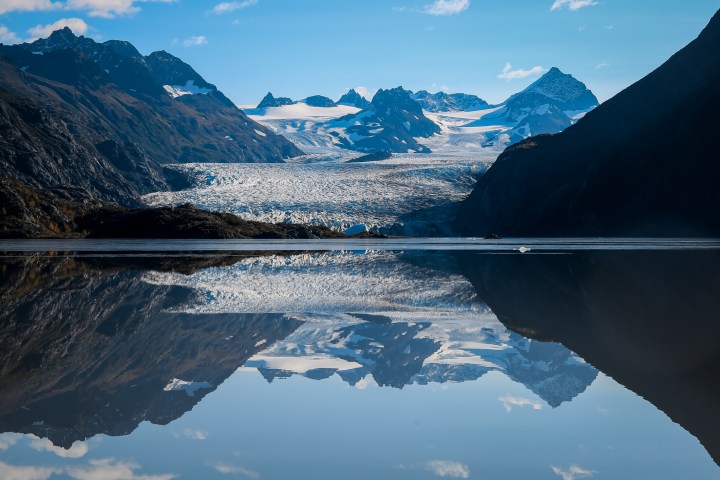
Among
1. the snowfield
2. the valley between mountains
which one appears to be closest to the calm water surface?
the valley between mountains

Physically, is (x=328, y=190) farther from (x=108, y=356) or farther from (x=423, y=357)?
(x=108, y=356)

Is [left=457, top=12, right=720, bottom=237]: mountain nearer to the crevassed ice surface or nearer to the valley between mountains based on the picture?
the valley between mountains

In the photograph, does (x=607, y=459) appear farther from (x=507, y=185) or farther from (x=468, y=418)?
(x=507, y=185)

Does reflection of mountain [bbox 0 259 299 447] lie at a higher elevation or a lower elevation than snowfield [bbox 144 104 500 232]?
higher

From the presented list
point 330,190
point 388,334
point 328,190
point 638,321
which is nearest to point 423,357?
point 388,334

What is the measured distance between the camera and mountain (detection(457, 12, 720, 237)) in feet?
297

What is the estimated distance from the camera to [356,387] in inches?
378

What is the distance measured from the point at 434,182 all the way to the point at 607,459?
12904 centimetres

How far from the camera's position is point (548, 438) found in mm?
7320

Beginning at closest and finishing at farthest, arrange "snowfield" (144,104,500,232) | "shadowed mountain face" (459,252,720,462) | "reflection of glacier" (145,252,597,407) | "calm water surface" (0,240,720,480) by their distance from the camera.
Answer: "calm water surface" (0,240,720,480)
"shadowed mountain face" (459,252,720,462)
"reflection of glacier" (145,252,597,407)
"snowfield" (144,104,500,232)

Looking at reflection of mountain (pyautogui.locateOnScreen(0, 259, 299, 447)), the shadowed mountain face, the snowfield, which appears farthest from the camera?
the snowfield

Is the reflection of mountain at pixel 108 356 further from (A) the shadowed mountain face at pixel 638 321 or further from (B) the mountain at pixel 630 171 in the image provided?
(B) the mountain at pixel 630 171

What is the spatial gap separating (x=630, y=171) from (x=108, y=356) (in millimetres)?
96831

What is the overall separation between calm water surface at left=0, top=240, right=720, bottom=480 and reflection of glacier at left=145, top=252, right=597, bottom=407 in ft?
0.21
